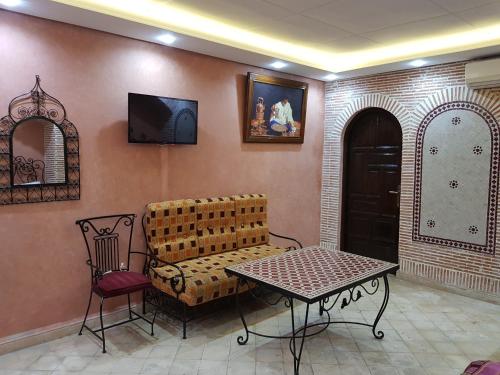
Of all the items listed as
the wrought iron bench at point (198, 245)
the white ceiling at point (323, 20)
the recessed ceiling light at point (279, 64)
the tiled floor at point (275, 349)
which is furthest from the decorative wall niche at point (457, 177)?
the wrought iron bench at point (198, 245)

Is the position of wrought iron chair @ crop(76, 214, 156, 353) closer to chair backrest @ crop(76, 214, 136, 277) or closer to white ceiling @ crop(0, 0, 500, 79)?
chair backrest @ crop(76, 214, 136, 277)

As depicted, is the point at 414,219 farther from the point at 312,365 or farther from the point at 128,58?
the point at 128,58

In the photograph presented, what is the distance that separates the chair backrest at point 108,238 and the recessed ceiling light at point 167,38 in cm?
174

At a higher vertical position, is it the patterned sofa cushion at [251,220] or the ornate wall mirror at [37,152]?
the ornate wall mirror at [37,152]

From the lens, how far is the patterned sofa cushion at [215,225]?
4.36m

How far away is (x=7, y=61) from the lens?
316 centimetres

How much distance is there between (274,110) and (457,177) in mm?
2344

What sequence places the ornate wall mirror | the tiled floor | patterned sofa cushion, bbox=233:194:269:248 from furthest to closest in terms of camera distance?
patterned sofa cushion, bbox=233:194:269:248 < the ornate wall mirror < the tiled floor

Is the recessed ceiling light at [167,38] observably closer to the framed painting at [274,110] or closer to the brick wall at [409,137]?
the framed painting at [274,110]

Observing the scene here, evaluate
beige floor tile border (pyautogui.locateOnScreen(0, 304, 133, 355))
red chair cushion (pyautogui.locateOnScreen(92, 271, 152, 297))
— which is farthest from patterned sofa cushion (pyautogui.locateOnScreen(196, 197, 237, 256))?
beige floor tile border (pyautogui.locateOnScreen(0, 304, 133, 355))

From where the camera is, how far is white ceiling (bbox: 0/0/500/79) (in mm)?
3375

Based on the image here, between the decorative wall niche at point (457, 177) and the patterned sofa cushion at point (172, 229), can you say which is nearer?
the patterned sofa cushion at point (172, 229)

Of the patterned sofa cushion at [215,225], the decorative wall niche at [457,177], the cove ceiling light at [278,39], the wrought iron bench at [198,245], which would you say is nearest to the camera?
the cove ceiling light at [278,39]

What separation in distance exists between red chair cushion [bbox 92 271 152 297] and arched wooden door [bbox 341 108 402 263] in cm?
348
